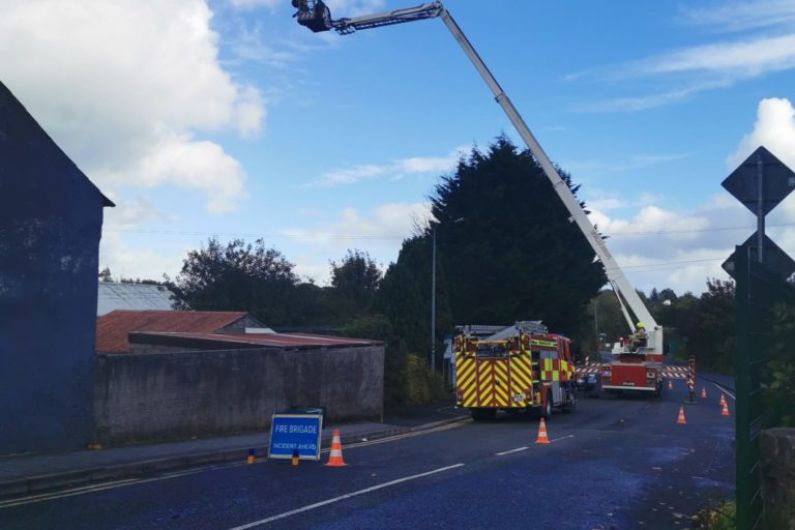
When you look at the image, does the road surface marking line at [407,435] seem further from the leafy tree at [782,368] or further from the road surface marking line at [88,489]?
the leafy tree at [782,368]

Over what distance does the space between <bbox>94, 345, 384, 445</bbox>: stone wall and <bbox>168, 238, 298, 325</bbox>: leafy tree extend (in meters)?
30.8

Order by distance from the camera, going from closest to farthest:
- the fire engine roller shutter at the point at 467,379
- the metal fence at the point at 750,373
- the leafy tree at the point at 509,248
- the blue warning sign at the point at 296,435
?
1. the metal fence at the point at 750,373
2. the blue warning sign at the point at 296,435
3. the fire engine roller shutter at the point at 467,379
4. the leafy tree at the point at 509,248

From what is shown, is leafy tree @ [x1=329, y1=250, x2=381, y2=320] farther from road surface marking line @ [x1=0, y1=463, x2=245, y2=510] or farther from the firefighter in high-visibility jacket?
road surface marking line @ [x1=0, y1=463, x2=245, y2=510]

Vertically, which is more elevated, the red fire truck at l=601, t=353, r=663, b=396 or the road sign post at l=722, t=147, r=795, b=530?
the road sign post at l=722, t=147, r=795, b=530

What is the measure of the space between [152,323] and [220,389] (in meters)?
18.1

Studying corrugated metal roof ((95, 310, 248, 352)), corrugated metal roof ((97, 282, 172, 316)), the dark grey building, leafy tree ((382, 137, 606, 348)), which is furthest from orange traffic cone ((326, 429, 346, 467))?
corrugated metal roof ((97, 282, 172, 316))

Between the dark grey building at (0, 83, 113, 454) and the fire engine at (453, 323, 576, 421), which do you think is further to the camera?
the fire engine at (453, 323, 576, 421)

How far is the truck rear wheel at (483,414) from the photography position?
2566 centimetres

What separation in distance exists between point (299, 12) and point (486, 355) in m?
13.7

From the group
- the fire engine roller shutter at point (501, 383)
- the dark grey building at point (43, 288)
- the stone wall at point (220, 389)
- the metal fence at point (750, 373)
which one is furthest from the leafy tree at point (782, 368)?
the fire engine roller shutter at point (501, 383)

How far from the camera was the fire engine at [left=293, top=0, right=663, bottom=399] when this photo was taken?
3147cm

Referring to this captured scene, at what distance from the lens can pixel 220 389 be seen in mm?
18234

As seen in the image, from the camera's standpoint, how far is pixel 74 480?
39.4 feet

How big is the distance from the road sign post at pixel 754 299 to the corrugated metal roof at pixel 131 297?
4546 centimetres
